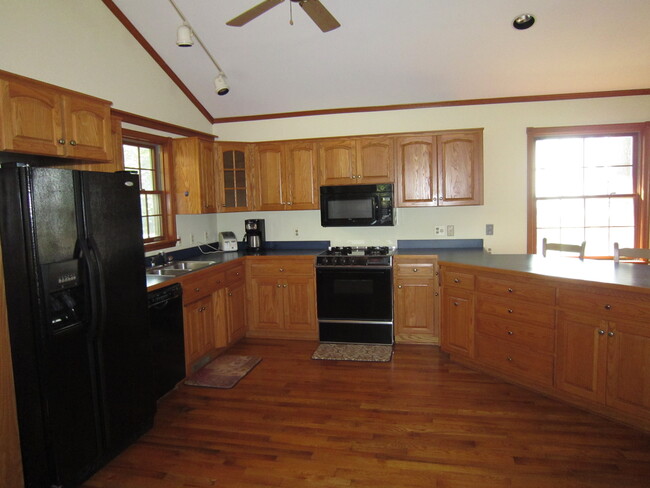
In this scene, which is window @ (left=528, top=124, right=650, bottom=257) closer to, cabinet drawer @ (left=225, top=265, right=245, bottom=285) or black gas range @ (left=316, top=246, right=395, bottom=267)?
black gas range @ (left=316, top=246, right=395, bottom=267)

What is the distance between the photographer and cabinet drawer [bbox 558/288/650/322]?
99.7 inches

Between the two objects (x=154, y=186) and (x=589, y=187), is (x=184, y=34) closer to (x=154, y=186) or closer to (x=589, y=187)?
(x=154, y=186)

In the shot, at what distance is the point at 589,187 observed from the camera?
443 centimetres

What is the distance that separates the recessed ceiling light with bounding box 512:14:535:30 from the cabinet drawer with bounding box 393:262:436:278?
2115 mm

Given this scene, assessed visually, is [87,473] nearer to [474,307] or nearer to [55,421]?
[55,421]

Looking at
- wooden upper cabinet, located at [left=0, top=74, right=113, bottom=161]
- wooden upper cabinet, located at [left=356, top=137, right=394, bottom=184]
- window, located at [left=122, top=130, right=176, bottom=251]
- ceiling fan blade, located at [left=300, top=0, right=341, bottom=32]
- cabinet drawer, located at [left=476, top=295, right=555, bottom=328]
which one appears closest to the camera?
wooden upper cabinet, located at [left=0, top=74, right=113, bottom=161]

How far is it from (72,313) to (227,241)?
273 centimetres

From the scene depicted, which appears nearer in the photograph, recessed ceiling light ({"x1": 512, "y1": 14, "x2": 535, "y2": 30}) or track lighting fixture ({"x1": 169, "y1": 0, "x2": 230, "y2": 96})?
track lighting fixture ({"x1": 169, "y1": 0, "x2": 230, "y2": 96})

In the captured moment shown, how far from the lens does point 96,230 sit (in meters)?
2.38

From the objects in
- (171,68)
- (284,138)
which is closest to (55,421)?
(171,68)

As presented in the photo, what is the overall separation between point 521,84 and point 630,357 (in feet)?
9.13

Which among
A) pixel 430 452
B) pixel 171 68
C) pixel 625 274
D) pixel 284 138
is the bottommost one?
pixel 430 452

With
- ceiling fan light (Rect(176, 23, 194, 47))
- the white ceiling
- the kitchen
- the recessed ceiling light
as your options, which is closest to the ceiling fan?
ceiling fan light (Rect(176, 23, 194, 47))

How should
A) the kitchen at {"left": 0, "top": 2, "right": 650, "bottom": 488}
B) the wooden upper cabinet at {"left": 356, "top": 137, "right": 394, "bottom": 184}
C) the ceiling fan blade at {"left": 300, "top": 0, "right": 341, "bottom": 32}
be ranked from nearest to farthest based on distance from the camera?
the ceiling fan blade at {"left": 300, "top": 0, "right": 341, "bottom": 32}, the kitchen at {"left": 0, "top": 2, "right": 650, "bottom": 488}, the wooden upper cabinet at {"left": 356, "top": 137, "right": 394, "bottom": 184}
